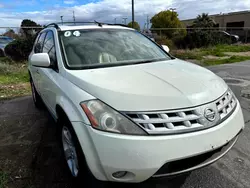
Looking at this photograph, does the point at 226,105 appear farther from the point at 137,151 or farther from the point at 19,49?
the point at 19,49

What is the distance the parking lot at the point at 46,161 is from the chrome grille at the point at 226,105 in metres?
0.75

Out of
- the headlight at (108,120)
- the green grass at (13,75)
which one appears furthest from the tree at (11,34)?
the headlight at (108,120)

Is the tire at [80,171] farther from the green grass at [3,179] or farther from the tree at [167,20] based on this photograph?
the tree at [167,20]

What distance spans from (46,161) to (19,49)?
922 centimetres

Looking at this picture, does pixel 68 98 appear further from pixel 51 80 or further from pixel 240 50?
pixel 240 50

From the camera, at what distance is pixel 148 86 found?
1890 millimetres

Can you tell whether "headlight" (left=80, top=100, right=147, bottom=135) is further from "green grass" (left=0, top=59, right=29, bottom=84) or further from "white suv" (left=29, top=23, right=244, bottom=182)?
"green grass" (left=0, top=59, right=29, bottom=84)

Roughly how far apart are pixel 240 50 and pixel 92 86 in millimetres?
16246

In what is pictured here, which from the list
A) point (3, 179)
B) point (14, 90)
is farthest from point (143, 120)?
point (14, 90)

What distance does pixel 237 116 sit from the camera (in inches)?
81.0

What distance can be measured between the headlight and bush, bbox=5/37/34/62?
32.6 feet

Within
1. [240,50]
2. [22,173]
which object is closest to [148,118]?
[22,173]

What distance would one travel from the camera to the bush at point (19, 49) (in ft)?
34.1

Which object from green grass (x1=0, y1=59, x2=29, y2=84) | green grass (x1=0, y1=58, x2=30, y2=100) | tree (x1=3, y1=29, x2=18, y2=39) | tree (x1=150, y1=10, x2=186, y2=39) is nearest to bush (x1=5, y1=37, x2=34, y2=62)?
tree (x1=3, y1=29, x2=18, y2=39)
